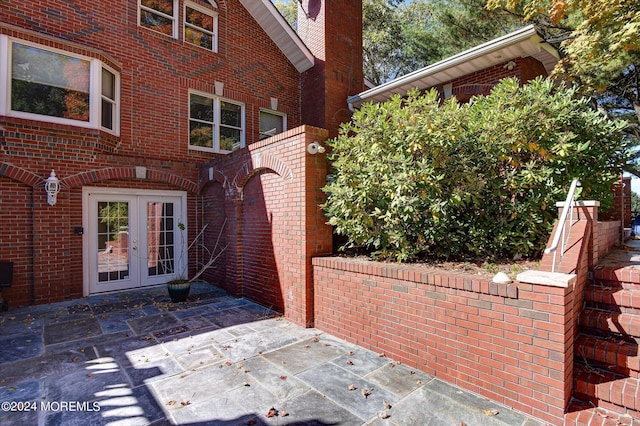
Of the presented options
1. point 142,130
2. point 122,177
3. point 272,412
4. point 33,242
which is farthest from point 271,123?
point 272,412

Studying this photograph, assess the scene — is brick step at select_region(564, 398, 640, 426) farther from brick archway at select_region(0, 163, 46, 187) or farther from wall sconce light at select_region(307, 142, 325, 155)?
brick archway at select_region(0, 163, 46, 187)

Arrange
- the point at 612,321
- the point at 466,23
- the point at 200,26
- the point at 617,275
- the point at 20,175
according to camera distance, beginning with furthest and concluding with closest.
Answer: the point at 466,23, the point at 200,26, the point at 20,175, the point at 617,275, the point at 612,321

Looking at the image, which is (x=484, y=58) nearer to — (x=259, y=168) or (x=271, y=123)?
(x=259, y=168)

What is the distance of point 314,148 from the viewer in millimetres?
4941

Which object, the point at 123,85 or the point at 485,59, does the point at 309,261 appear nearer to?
the point at 485,59

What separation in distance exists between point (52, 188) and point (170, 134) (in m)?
2.82

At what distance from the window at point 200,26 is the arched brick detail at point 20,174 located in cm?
502

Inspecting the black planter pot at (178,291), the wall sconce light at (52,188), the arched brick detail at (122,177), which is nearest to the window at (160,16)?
the arched brick detail at (122,177)

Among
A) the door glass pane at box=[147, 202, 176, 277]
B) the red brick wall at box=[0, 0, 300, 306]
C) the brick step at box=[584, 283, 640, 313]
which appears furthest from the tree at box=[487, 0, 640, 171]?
the door glass pane at box=[147, 202, 176, 277]

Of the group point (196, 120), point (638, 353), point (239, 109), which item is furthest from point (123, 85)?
point (638, 353)

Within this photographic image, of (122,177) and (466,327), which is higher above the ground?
(122,177)

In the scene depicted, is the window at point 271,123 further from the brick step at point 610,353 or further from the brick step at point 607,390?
the brick step at point 607,390

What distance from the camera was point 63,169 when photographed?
22.0 feet

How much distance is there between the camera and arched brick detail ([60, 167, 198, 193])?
6818 mm
